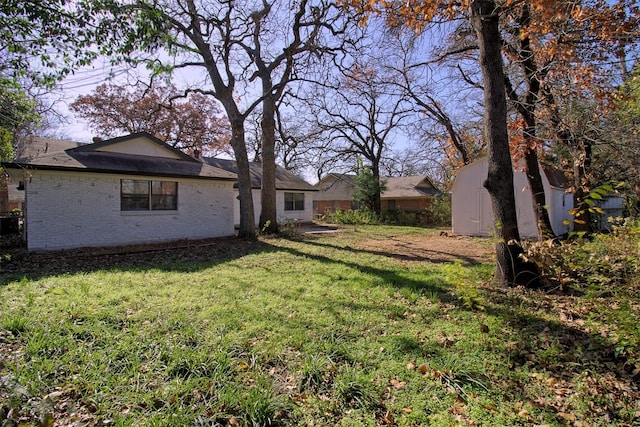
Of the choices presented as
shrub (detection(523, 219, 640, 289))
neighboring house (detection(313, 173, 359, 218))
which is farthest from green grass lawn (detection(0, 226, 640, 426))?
neighboring house (detection(313, 173, 359, 218))

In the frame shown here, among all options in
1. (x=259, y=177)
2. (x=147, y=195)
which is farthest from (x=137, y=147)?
(x=259, y=177)

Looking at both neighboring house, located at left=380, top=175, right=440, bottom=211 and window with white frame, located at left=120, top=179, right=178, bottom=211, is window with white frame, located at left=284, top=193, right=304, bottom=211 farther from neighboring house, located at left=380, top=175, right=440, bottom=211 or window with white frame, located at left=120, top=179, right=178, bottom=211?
neighboring house, located at left=380, top=175, right=440, bottom=211

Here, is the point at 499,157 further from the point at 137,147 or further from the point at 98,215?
the point at 137,147

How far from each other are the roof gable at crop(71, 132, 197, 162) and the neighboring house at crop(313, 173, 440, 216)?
15973mm

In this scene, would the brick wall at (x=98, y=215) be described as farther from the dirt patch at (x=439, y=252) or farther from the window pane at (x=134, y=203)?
the dirt patch at (x=439, y=252)

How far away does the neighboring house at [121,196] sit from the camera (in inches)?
391

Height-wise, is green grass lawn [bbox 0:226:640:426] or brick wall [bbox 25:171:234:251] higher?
brick wall [bbox 25:171:234:251]

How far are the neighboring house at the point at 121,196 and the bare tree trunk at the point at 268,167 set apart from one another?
1588 millimetres

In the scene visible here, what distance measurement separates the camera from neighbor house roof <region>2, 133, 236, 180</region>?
32.4 feet

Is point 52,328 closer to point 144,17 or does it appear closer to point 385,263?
point 144,17

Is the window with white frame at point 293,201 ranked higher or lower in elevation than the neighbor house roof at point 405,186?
lower

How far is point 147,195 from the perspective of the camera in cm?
1217

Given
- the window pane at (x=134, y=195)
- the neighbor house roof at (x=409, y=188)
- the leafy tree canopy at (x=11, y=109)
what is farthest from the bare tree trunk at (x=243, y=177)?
the neighbor house roof at (x=409, y=188)

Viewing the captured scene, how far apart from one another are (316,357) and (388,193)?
28.8m
